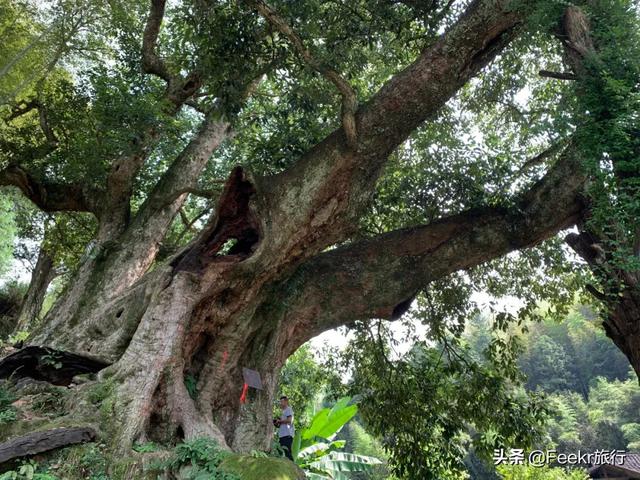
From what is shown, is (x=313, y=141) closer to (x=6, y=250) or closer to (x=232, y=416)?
(x=232, y=416)

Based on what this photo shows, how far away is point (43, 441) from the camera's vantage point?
3.42 metres

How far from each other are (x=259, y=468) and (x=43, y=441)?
1.66 metres

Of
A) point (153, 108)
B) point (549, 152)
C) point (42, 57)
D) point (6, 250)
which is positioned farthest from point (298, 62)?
point (6, 250)

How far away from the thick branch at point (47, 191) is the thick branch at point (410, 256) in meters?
4.51

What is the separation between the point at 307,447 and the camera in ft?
34.4

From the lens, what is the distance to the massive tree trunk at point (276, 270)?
489cm

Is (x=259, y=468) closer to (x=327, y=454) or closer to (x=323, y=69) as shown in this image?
(x=323, y=69)

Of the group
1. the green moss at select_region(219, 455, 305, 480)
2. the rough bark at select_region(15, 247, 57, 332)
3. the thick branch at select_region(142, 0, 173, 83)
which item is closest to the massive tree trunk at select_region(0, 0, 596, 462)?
the green moss at select_region(219, 455, 305, 480)

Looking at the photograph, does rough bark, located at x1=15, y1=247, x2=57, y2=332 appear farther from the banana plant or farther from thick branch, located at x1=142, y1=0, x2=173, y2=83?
the banana plant

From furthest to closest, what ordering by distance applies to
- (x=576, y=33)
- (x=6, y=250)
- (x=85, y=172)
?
1. (x=6, y=250)
2. (x=85, y=172)
3. (x=576, y=33)

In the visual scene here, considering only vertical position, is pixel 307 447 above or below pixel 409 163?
below

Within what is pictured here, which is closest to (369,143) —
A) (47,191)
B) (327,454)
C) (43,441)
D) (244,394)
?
(244,394)

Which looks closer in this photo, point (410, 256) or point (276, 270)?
point (276, 270)

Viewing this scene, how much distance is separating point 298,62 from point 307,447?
840cm
